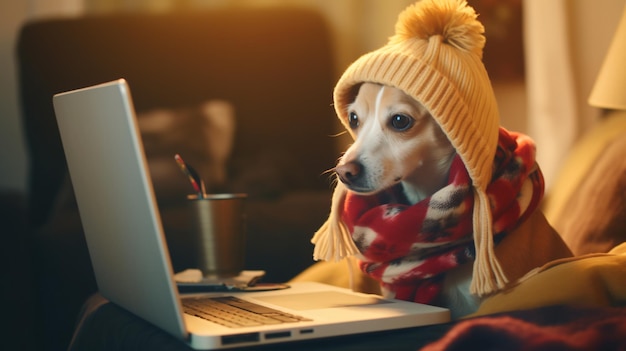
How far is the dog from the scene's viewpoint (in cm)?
96

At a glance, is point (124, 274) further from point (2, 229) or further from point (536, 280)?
point (2, 229)

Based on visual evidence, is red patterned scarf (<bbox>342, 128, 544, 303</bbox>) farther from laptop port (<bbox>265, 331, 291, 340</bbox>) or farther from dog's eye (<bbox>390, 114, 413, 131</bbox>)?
laptop port (<bbox>265, 331, 291, 340</bbox>)

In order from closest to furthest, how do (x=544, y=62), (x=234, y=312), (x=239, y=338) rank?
(x=239, y=338)
(x=234, y=312)
(x=544, y=62)

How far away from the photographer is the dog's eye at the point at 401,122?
0.96 m

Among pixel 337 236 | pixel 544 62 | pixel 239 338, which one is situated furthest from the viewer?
pixel 544 62

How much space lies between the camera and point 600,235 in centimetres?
122

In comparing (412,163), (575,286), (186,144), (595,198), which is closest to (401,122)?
(412,163)

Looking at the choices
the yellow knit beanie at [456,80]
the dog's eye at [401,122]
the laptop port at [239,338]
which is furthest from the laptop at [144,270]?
the dog's eye at [401,122]

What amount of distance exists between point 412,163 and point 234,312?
0.29m

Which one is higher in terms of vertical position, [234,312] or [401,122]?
[401,122]

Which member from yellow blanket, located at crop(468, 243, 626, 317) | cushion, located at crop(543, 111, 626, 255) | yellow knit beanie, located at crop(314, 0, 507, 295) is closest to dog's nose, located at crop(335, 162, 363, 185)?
yellow knit beanie, located at crop(314, 0, 507, 295)

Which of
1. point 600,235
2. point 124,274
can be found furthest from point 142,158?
point 600,235

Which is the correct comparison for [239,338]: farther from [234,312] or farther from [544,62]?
[544,62]

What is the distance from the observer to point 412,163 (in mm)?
970
